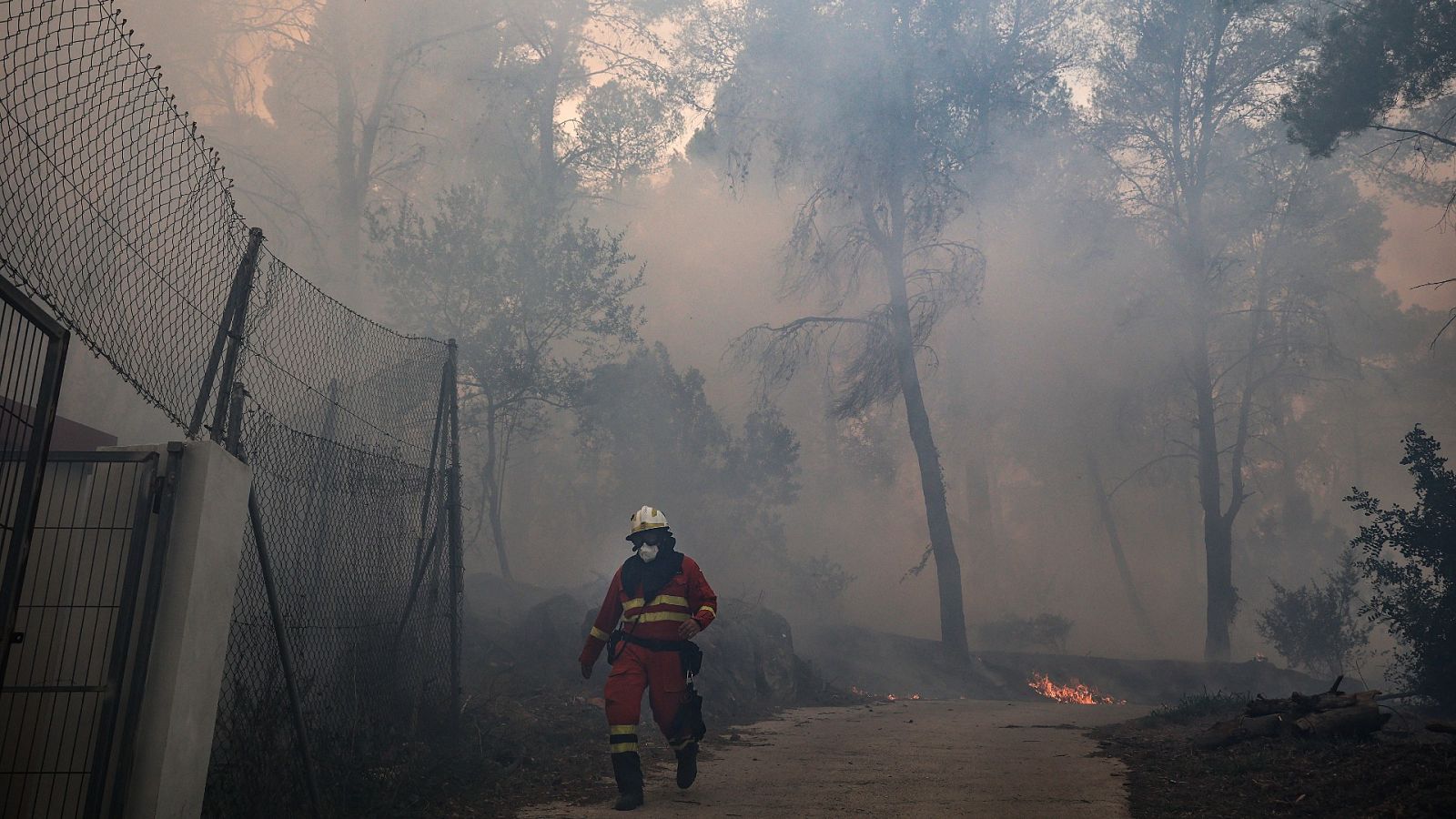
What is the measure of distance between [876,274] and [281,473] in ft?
61.2

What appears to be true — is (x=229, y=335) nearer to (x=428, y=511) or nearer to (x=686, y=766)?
(x=428, y=511)

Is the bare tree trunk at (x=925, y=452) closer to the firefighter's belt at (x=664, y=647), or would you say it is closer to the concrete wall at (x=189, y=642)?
the firefighter's belt at (x=664, y=647)

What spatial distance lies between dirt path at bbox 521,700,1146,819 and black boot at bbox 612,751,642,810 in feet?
0.30

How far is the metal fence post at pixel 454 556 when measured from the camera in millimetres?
7305

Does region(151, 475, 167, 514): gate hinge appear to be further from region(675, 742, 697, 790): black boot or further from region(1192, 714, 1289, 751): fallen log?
region(1192, 714, 1289, 751): fallen log

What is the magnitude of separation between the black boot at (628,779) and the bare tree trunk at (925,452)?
46.2 ft

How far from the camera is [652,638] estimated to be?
21.3 feet

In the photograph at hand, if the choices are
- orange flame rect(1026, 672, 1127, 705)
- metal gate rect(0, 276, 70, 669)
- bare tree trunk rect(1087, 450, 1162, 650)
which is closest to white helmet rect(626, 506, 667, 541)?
metal gate rect(0, 276, 70, 669)

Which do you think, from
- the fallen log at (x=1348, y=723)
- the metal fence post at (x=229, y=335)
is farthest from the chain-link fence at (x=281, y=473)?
the fallen log at (x=1348, y=723)

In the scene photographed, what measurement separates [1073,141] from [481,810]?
2116 centimetres

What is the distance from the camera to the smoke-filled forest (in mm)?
18828

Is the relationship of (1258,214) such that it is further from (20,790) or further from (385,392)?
(20,790)

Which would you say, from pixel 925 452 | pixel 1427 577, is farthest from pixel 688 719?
pixel 925 452

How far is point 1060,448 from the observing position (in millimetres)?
34344
